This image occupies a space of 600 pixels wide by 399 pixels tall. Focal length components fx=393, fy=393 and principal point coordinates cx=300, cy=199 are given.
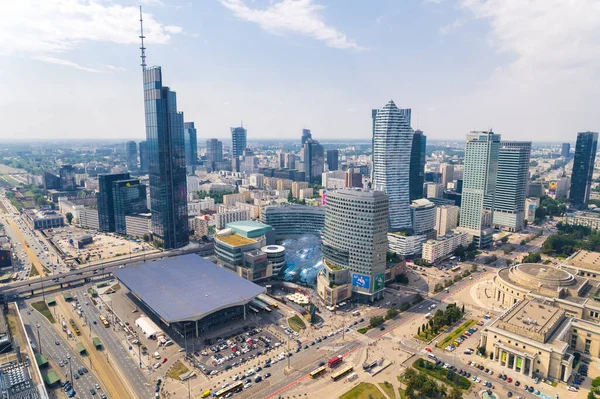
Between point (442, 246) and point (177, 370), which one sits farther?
point (442, 246)

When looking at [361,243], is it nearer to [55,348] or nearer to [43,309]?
[55,348]

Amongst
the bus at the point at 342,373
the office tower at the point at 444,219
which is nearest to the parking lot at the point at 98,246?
the bus at the point at 342,373

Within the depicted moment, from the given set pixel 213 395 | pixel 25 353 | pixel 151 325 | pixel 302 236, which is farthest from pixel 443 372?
pixel 302 236

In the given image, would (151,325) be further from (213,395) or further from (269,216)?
(269,216)

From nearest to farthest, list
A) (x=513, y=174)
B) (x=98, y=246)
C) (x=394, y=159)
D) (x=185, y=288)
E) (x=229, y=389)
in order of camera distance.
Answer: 1. (x=229, y=389)
2. (x=185, y=288)
3. (x=394, y=159)
4. (x=98, y=246)
5. (x=513, y=174)

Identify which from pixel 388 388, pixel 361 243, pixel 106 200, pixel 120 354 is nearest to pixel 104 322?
pixel 120 354

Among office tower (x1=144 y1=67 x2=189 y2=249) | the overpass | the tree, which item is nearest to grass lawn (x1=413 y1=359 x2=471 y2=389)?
the tree

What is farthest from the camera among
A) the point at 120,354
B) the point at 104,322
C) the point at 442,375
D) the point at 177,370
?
the point at 104,322

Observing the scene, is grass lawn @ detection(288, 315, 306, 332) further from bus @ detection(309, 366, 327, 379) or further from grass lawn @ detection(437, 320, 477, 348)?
grass lawn @ detection(437, 320, 477, 348)
